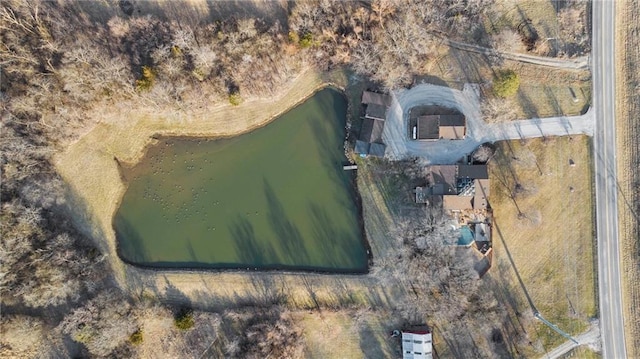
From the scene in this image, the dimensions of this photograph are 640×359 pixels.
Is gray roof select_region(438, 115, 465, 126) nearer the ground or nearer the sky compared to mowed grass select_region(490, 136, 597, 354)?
nearer the sky

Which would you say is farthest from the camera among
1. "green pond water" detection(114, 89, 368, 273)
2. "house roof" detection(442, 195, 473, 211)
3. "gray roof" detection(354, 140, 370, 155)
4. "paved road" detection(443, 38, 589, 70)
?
"green pond water" detection(114, 89, 368, 273)

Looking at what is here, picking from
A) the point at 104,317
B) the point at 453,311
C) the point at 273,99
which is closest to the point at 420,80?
the point at 273,99

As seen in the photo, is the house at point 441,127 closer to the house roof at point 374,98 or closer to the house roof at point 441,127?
the house roof at point 441,127

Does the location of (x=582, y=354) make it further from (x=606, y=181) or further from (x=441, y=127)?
(x=441, y=127)

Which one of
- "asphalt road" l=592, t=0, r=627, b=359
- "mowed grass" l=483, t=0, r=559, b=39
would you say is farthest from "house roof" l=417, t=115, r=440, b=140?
"asphalt road" l=592, t=0, r=627, b=359

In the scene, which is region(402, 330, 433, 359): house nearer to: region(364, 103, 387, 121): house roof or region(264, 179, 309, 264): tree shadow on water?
region(264, 179, 309, 264): tree shadow on water

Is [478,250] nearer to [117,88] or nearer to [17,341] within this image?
[117,88]
